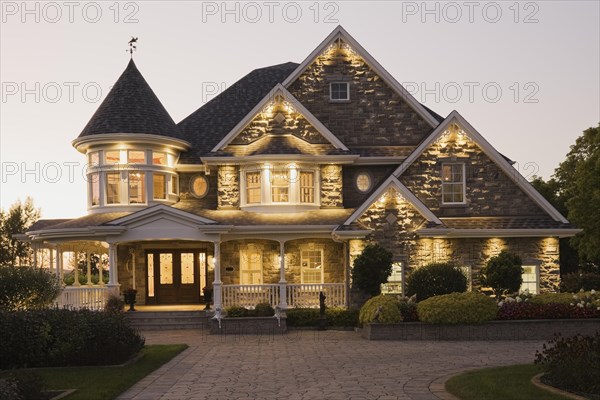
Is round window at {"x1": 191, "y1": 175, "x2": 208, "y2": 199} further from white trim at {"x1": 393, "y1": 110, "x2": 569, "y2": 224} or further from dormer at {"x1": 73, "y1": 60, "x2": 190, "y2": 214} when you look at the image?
white trim at {"x1": 393, "y1": 110, "x2": 569, "y2": 224}

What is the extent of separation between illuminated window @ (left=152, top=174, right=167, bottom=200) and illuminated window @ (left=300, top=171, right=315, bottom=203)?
5.47 meters

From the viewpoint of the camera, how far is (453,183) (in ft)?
91.7

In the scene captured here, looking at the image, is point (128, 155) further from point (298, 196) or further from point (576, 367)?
point (576, 367)

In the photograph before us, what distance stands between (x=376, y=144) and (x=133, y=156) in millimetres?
9818

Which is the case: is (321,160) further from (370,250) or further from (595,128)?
(595,128)

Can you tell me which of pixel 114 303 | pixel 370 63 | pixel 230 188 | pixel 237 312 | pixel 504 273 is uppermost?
pixel 370 63

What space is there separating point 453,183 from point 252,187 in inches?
308

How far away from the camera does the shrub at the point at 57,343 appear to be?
15.5 metres

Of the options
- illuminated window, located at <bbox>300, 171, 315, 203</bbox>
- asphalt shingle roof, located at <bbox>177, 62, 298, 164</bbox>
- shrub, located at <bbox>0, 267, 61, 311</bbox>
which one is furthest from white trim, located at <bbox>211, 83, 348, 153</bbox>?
shrub, located at <bbox>0, 267, 61, 311</bbox>

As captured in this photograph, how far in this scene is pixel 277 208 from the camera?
93.4 feet

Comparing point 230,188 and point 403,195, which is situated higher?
point 230,188

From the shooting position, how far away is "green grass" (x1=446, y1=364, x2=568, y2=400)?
11172 millimetres

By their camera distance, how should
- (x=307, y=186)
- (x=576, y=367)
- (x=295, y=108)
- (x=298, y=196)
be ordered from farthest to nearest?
1. (x=307, y=186)
2. (x=295, y=108)
3. (x=298, y=196)
4. (x=576, y=367)

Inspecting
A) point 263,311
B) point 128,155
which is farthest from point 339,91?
point 263,311
